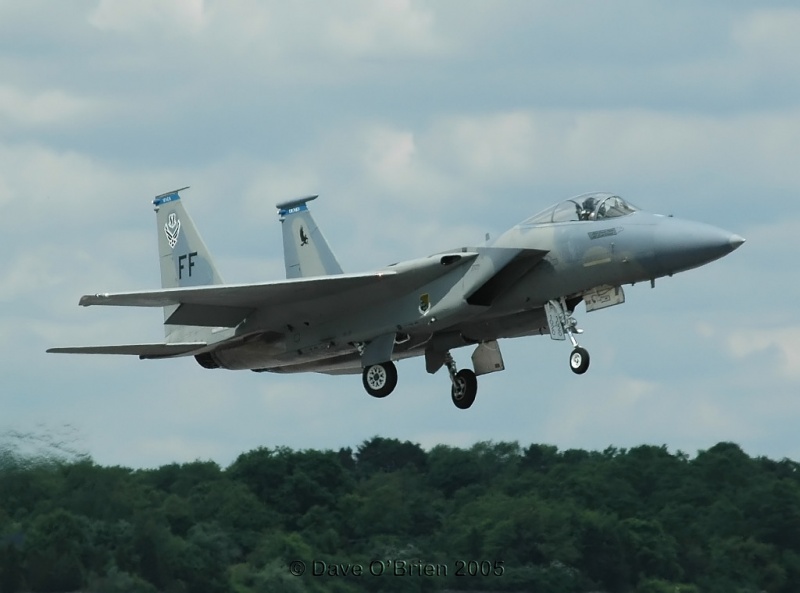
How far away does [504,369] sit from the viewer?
26125 millimetres

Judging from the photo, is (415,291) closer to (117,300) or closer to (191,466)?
(117,300)

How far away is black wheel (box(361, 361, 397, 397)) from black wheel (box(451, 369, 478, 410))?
4.37ft

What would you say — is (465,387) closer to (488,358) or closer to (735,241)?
(488,358)

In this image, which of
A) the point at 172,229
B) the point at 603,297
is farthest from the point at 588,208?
the point at 172,229

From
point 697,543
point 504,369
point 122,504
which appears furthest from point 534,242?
point 697,543

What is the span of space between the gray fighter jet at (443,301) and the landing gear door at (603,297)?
0.07ft

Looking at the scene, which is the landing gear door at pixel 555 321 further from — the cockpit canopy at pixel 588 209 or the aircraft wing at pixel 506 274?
the cockpit canopy at pixel 588 209

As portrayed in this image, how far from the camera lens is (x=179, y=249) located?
28844mm

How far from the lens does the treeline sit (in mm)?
32531

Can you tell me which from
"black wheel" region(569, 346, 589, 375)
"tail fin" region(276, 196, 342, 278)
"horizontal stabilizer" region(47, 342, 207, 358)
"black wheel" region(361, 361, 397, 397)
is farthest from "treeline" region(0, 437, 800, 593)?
"black wheel" region(569, 346, 589, 375)

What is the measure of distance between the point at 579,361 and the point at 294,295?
15.0ft

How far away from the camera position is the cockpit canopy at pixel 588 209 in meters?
23.8

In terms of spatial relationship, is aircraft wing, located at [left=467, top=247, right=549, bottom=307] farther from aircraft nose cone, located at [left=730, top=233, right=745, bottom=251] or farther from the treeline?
the treeline

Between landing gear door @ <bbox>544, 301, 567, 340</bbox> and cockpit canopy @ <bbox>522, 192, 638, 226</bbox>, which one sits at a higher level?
cockpit canopy @ <bbox>522, 192, 638, 226</bbox>
